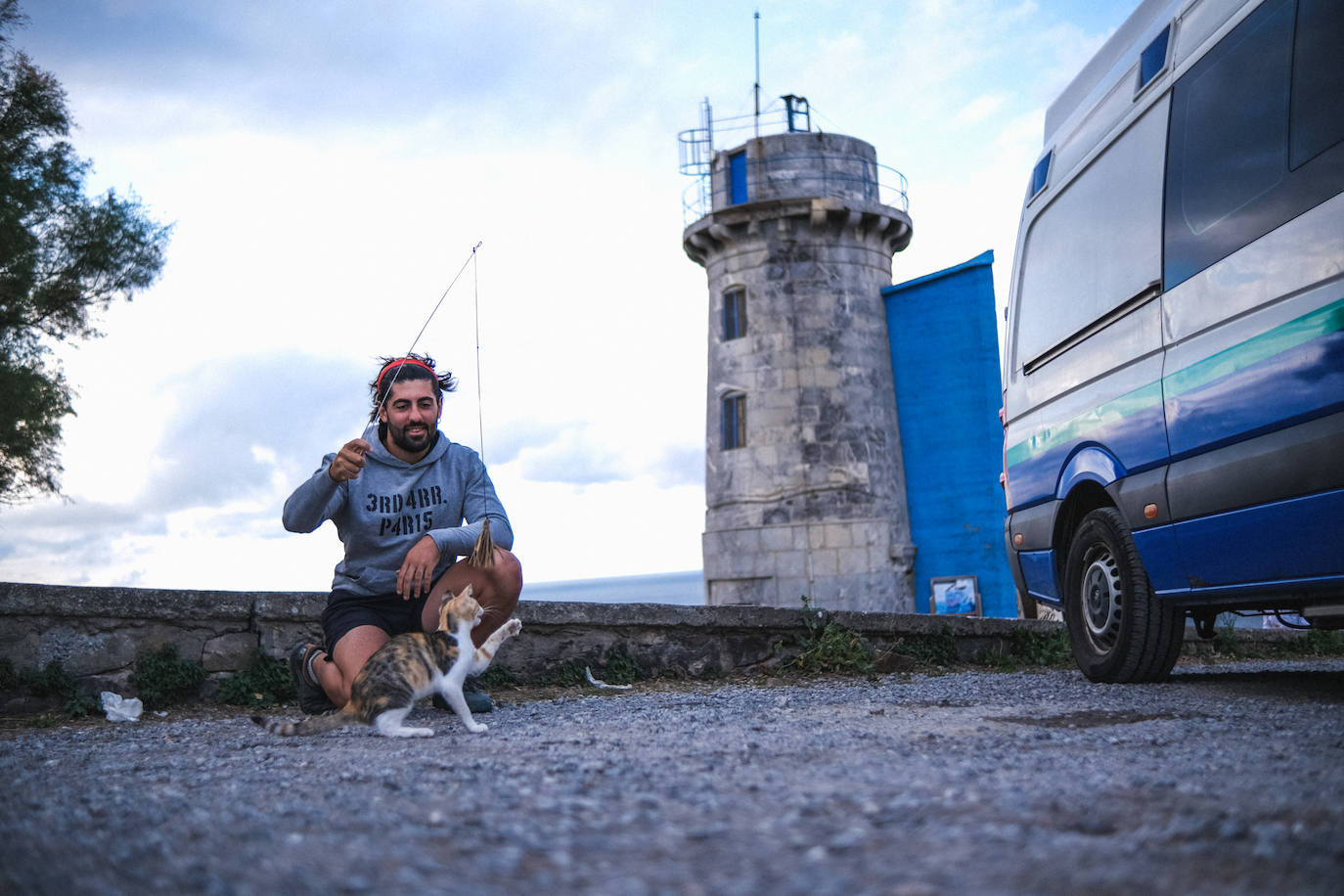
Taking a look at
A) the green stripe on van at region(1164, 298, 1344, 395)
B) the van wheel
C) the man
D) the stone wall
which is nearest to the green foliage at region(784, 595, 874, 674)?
the stone wall

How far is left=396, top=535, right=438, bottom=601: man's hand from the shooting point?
4.42 meters

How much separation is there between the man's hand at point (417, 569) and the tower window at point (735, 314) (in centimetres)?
1643

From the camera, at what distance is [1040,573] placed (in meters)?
5.87

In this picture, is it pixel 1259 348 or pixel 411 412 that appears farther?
pixel 411 412

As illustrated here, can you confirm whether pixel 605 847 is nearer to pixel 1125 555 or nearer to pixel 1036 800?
pixel 1036 800

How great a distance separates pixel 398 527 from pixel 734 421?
52.4ft

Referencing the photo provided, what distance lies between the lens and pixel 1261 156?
A: 3861 mm

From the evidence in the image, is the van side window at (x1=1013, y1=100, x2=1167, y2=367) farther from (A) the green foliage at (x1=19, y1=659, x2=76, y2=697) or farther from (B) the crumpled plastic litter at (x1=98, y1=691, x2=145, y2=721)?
(A) the green foliage at (x1=19, y1=659, x2=76, y2=697)

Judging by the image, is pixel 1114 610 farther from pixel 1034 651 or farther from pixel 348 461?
pixel 348 461

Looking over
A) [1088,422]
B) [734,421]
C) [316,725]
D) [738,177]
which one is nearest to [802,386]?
[734,421]

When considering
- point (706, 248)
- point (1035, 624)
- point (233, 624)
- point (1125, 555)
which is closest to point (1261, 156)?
point (1125, 555)

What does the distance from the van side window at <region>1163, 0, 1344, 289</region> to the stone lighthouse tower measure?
1526 centimetres

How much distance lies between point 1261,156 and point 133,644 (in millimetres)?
5470

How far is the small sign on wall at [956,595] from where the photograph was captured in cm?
1917
